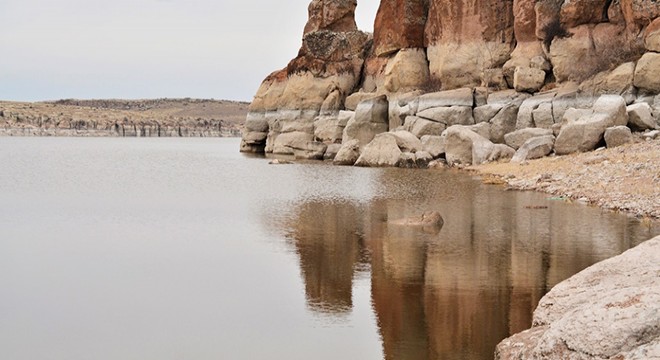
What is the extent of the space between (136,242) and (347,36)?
172 ft

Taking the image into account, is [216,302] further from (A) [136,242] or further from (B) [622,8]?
(B) [622,8]

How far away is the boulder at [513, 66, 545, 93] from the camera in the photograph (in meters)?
44.1

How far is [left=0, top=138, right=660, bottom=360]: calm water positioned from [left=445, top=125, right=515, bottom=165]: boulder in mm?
11484

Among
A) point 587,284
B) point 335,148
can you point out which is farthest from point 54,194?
point 335,148

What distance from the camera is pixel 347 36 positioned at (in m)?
68.8

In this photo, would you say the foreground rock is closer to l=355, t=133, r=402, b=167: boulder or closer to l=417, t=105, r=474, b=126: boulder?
l=355, t=133, r=402, b=167: boulder

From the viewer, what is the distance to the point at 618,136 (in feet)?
111

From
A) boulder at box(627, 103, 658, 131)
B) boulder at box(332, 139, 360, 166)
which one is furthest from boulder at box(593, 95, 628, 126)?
boulder at box(332, 139, 360, 166)

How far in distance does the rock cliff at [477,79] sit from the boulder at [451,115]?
62 millimetres

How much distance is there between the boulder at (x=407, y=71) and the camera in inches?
2133

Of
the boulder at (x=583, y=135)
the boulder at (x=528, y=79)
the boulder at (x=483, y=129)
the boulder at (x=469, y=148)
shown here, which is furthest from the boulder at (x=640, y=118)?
the boulder at (x=483, y=129)

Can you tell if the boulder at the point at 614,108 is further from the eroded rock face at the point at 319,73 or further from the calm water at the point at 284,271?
the eroded rock face at the point at 319,73

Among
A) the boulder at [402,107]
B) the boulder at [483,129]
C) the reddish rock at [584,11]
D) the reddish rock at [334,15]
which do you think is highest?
the reddish rock at [334,15]

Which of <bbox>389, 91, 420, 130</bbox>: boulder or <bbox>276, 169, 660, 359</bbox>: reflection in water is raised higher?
<bbox>389, 91, 420, 130</bbox>: boulder
